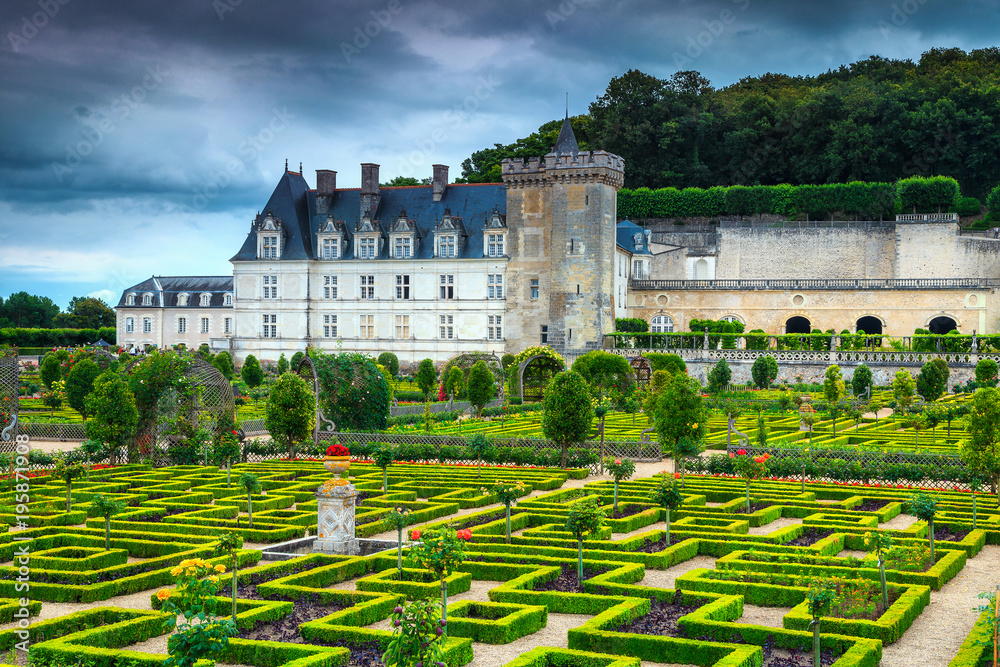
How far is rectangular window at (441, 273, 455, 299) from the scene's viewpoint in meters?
55.2

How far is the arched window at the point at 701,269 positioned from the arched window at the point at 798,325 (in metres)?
8.38

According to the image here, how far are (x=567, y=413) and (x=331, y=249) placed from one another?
117 ft

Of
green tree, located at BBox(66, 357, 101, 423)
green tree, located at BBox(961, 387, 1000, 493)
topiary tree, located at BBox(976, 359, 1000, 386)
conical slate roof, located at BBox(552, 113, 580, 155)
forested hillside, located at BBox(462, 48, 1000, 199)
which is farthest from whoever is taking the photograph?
forested hillside, located at BBox(462, 48, 1000, 199)

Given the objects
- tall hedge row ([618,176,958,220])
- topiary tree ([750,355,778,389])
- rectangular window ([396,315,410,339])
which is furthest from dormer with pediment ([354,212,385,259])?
topiary tree ([750,355,778,389])

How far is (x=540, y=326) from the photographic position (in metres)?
53.0

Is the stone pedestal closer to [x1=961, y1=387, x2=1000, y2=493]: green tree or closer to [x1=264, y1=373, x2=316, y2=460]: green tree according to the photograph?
[x1=264, y1=373, x2=316, y2=460]: green tree

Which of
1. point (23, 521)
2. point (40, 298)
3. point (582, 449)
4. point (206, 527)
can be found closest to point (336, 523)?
point (206, 527)

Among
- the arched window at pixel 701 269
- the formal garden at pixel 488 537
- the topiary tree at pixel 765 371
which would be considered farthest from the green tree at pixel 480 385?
the arched window at pixel 701 269

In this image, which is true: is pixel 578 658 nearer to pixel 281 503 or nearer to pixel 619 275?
pixel 281 503

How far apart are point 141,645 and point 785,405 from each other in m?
28.3

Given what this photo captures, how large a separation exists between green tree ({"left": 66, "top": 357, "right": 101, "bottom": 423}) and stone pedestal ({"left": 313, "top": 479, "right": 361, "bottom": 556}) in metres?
22.5

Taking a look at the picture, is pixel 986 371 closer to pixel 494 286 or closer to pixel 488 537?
pixel 494 286

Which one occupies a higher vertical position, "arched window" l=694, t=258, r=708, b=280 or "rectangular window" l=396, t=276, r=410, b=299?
"arched window" l=694, t=258, r=708, b=280

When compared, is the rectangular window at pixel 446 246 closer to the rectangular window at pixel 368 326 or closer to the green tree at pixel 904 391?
the rectangular window at pixel 368 326
